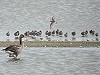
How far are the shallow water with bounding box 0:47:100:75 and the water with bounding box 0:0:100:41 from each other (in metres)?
20.9

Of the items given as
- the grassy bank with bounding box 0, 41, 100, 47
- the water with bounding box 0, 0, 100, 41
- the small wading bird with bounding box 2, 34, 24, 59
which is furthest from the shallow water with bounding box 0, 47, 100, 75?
the water with bounding box 0, 0, 100, 41

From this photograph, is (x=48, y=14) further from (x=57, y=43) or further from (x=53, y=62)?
(x=53, y=62)

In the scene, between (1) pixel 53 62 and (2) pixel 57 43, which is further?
(2) pixel 57 43

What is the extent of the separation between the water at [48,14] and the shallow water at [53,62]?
20.9 metres

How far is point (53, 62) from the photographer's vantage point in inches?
1438

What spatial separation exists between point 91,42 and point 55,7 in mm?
38017

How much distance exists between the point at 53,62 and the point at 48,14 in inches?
1707

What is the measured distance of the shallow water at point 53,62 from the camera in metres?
33.0

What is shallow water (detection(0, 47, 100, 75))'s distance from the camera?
33.0 metres

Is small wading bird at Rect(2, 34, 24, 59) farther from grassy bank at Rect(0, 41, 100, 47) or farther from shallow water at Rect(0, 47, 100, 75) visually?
grassy bank at Rect(0, 41, 100, 47)

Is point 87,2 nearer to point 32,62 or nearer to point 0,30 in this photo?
point 0,30

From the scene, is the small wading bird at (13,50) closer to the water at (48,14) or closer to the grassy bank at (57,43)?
the grassy bank at (57,43)

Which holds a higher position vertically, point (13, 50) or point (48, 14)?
point (48, 14)

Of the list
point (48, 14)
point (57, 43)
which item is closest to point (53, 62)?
point (57, 43)
